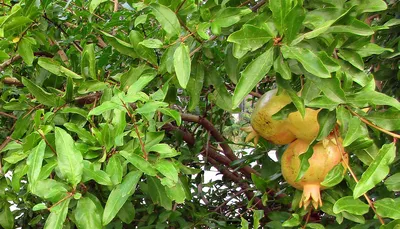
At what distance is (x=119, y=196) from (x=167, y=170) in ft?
0.26

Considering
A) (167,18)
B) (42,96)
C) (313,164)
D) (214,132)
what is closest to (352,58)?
(313,164)

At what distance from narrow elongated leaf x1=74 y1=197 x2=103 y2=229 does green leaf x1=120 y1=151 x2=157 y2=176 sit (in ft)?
0.34

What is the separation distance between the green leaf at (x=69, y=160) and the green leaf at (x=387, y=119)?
1.35 feet

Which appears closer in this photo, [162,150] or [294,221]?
[162,150]

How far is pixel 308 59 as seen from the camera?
0.58m

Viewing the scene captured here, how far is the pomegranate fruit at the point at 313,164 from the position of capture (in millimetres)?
708

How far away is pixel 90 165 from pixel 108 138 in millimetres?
48

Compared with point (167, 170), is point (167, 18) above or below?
above

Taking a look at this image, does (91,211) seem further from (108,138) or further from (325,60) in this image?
(325,60)

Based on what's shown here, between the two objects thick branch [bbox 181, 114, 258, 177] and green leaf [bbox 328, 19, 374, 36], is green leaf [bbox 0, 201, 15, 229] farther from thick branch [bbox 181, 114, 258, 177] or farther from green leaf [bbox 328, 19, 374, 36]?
green leaf [bbox 328, 19, 374, 36]

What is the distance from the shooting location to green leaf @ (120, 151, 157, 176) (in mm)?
619

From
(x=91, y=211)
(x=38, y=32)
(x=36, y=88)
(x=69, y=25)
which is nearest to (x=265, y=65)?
(x=91, y=211)

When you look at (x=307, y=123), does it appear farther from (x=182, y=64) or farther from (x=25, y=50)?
(x=25, y=50)

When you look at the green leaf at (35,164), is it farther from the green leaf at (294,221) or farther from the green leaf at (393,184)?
the green leaf at (393,184)
